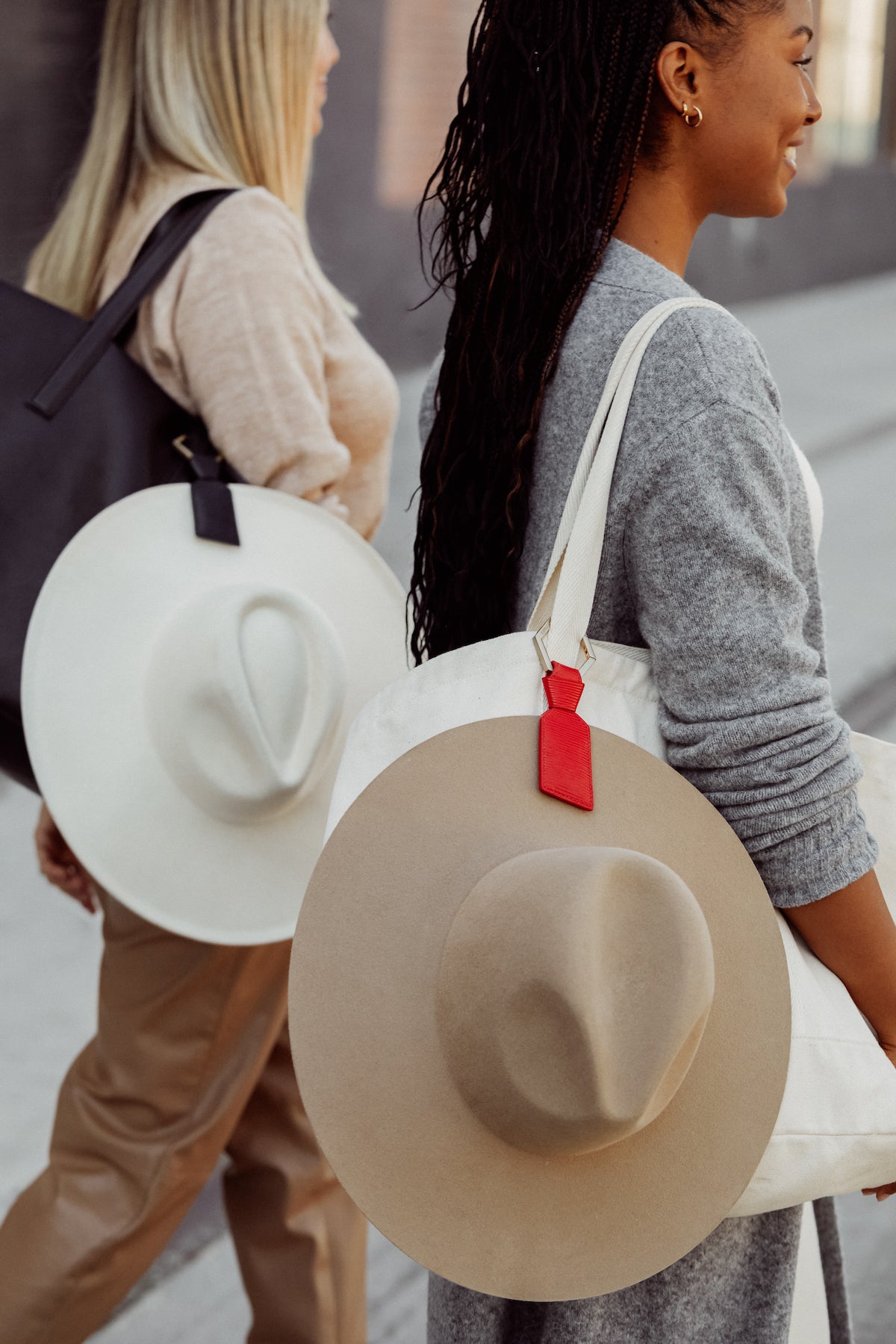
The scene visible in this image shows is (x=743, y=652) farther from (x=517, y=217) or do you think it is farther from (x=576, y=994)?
(x=517, y=217)

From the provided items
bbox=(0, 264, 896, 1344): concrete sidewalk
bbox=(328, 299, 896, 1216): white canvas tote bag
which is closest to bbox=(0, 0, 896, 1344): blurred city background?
bbox=(0, 264, 896, 1344): concrete sidewalk

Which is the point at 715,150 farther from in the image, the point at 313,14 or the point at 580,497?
the point at 313,14

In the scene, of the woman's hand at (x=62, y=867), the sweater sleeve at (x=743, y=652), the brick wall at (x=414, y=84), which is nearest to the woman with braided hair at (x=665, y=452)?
the sweater sleeve at (x=743, y=652)

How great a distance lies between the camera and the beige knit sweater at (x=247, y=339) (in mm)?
1691

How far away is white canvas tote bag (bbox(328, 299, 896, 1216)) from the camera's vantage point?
100 centimetres

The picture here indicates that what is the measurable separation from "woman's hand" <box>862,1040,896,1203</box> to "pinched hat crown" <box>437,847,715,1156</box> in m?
0.26

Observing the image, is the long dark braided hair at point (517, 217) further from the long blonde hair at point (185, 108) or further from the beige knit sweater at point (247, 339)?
the long blonde hair at point (185, 108)

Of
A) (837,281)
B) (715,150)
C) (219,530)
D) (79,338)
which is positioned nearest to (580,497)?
(715,150)

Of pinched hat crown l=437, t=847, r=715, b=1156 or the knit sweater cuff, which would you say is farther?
the knit sweater cuff

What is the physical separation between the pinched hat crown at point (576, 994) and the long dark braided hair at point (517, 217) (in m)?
0.38

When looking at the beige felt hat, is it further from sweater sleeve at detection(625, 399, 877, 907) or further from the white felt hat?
the white felt hat

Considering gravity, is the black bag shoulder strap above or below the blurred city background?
above

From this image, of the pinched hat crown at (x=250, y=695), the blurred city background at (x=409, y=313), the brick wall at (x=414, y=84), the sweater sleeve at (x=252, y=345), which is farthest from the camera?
the brick wall at (x=414, y=84)

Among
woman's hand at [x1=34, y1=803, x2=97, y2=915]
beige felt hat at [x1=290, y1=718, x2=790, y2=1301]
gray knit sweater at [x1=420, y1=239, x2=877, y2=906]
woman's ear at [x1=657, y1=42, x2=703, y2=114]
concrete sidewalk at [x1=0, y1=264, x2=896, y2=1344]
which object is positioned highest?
woman's ear at [x1=657, y1=42, x2=703, y2=114]
